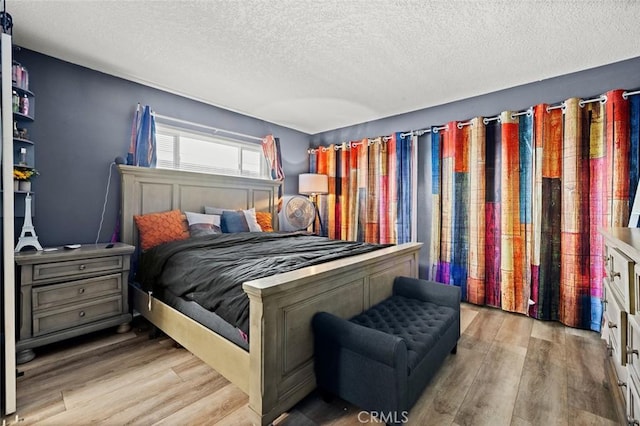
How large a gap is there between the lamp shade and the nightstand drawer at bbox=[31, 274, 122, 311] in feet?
8.97

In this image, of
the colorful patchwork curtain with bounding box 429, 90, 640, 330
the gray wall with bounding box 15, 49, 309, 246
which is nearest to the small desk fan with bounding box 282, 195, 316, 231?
the colorful patchwork curtain with bounding box 429, 90, 640, 330

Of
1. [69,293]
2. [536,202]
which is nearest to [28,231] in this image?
[69,293]

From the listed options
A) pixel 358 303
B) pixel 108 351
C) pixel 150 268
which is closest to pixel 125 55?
pixel 150 268

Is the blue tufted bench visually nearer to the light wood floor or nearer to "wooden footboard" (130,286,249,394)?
the light wood floor

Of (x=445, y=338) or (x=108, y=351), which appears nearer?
(x=445, y=338)

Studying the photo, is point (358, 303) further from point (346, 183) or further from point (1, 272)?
point (346, 183)

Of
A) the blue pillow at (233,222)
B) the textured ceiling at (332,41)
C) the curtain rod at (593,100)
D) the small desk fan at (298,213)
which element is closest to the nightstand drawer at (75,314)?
the blue pillow at (233,222)

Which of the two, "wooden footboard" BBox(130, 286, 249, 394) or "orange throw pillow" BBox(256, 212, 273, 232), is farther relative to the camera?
"orange throw pillow" BBox(256, 212, 273, 232)

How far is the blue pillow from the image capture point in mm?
3344

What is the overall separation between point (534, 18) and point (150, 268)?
3.44 m

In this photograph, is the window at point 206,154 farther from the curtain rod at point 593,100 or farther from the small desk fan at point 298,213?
the curtain rod at point 593,100

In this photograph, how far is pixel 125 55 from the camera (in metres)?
2.58

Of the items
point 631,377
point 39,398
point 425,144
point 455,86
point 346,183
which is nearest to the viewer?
point 631,377

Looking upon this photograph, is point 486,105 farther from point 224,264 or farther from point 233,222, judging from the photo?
point 224,264
